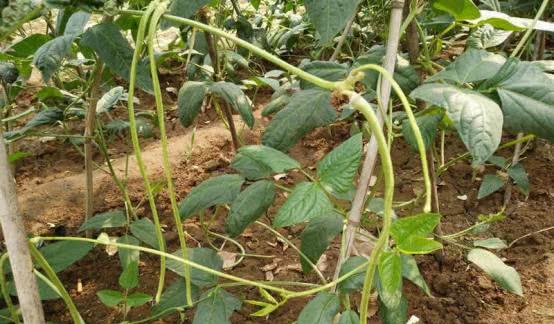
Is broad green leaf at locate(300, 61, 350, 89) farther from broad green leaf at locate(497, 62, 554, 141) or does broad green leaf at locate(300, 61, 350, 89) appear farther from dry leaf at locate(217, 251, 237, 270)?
dry leaf at locate(217, 251, 237, 270)

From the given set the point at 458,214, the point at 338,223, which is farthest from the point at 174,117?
the point at 338,223

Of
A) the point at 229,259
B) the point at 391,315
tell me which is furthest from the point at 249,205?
the point at 229,259

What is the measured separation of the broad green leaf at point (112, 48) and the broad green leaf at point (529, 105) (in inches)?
22.9

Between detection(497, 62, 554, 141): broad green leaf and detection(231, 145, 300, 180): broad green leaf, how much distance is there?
339 mm

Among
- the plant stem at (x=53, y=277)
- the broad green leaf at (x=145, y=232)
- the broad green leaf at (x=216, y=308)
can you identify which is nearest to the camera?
the plant stem at (x=53, y=277)

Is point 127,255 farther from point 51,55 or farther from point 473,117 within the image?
point 473,117

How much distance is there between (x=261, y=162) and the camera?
0.88 m

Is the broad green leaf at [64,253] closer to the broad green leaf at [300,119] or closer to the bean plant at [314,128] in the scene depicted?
the bean plant at [314,128]

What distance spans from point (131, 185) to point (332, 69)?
857 mm

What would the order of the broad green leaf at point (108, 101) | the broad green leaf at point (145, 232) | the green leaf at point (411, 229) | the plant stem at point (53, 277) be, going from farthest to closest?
the broad green leaf at point (108, 101) → the broad green leaf at point (145, 232) → the plant stem at point (53, 277) → the green leaf at point (411, 229)

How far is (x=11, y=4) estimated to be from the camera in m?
0.57

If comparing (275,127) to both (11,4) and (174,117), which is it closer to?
(11,4)

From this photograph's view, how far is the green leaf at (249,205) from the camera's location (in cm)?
90

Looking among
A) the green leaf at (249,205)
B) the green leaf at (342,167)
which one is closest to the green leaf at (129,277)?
the green leaf at (249,205)
